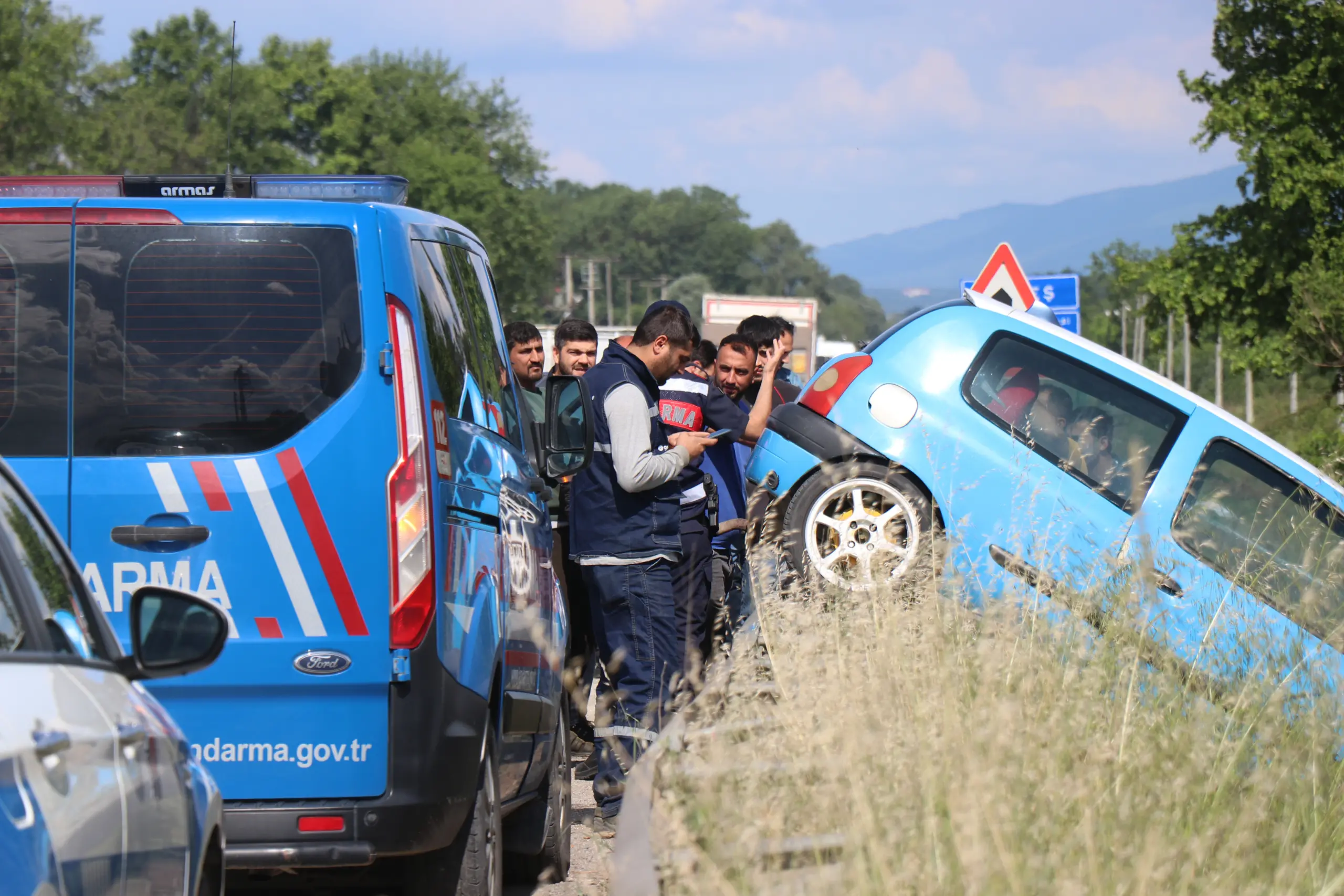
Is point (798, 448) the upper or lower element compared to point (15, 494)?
lower

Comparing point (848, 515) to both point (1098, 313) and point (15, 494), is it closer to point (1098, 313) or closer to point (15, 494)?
point (15, 494)

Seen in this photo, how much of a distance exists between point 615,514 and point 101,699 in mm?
3749

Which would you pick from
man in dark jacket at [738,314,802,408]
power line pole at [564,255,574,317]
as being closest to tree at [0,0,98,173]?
man in dark jacket at [738,314,802,408]

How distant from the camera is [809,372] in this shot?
3716 cm

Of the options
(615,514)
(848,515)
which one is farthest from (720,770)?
(848,515)

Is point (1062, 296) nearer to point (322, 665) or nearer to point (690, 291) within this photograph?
point (322, 665)

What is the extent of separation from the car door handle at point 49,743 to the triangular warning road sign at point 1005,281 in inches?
428

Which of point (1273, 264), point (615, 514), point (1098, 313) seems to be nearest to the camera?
point (615, 514)

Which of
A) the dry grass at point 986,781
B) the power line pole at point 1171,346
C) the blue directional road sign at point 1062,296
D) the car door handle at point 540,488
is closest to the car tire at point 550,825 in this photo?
the car door handle at point 540,488

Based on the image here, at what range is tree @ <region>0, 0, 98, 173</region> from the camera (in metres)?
43.7

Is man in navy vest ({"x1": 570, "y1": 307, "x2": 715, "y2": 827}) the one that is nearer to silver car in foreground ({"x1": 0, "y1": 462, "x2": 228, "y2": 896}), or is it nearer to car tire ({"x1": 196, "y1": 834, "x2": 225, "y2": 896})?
car tire ({"x1": 196, "y1": 834, "x2": 225, "y2": 896})

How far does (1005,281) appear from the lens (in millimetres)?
12898

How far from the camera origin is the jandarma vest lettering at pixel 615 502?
6.58 metres

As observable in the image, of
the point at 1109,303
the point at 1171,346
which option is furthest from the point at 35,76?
the point at 1109,303
